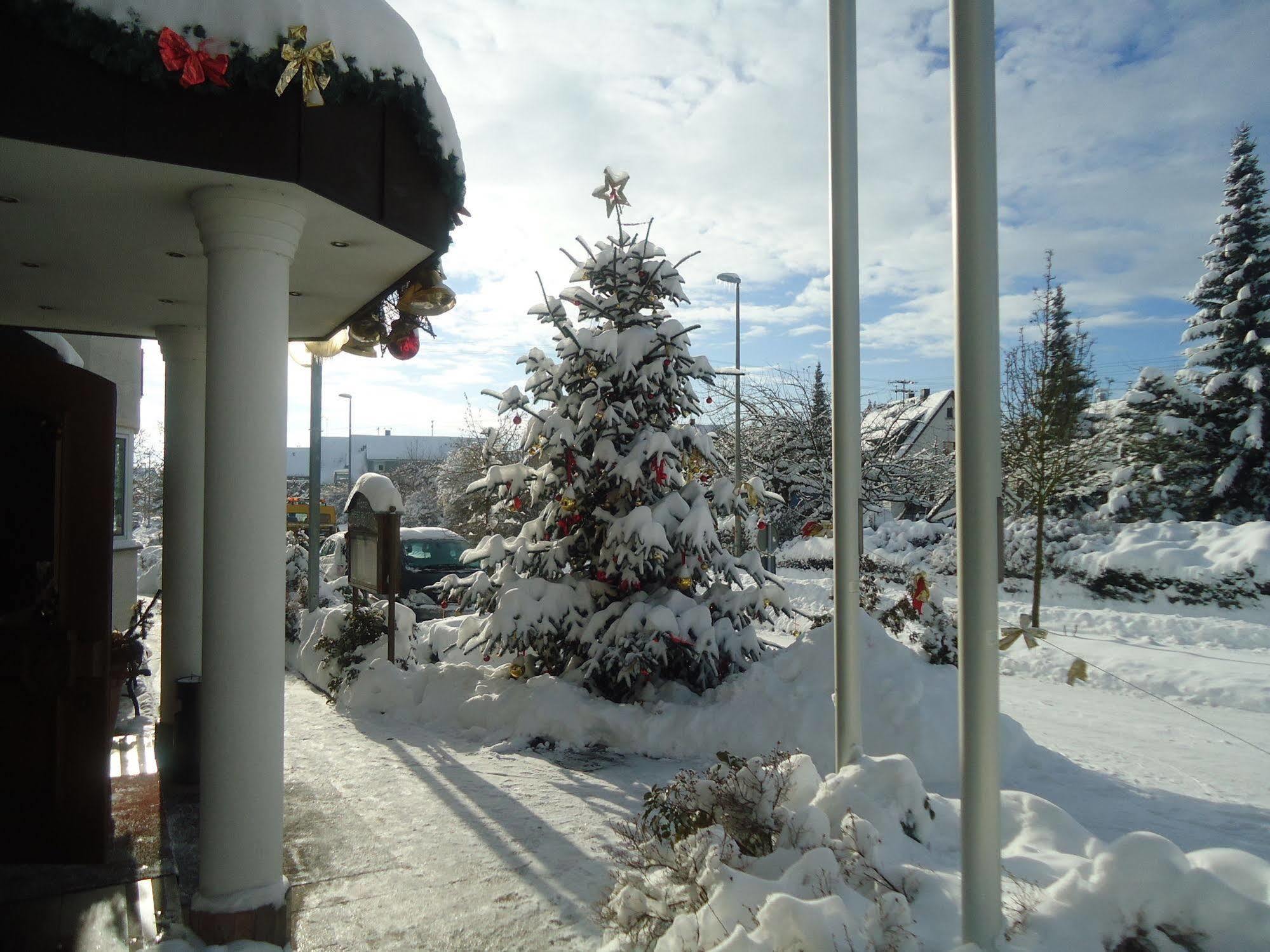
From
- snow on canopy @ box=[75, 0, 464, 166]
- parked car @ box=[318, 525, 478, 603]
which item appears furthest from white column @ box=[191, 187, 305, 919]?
parked car @ box=[318, 525, 478, 603]

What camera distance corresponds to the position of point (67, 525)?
405cm

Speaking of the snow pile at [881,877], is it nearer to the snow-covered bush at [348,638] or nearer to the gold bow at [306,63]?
the gold bow at [306,63]

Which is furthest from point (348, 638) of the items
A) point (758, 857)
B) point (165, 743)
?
point (758, 857)

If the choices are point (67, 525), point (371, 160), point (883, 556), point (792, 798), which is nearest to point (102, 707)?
point (67, 525)

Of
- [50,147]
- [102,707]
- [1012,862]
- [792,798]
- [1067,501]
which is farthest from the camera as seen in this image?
[1067,501]

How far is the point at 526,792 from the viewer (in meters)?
5.45

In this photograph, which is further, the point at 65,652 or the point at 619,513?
the point at 619,513

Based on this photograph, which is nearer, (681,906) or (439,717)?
(681,906)

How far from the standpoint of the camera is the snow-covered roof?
23766mm

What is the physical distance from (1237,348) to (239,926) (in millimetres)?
24055

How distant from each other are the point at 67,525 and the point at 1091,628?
1442 cm

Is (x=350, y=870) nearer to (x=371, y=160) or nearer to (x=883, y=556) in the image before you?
(x=371, y=160)

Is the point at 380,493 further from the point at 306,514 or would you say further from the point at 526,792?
the point at 306,514

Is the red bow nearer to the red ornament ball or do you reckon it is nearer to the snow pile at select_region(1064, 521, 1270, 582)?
the red ornament ball
